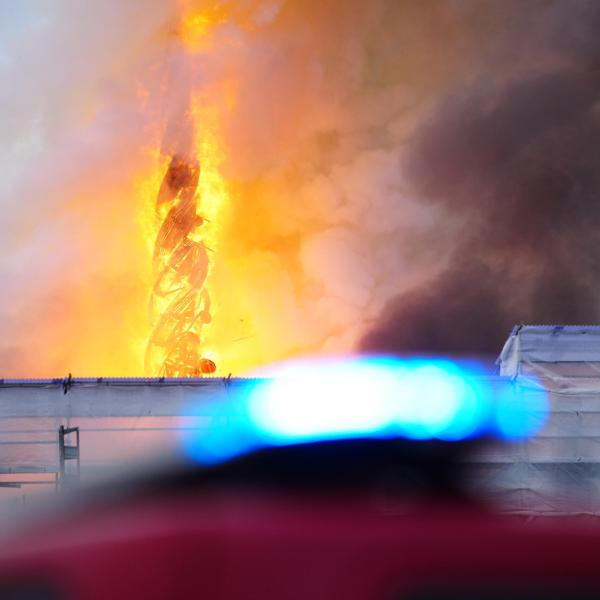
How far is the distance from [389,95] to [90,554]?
33310mm

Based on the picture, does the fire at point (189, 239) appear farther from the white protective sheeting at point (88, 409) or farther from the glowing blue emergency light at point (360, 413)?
the glowing blue emergency light at point (360, 413)

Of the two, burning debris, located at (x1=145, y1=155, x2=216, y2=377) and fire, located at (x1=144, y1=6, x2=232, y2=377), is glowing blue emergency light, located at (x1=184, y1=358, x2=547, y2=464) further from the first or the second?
fire, located at (x1=144, y1=6, x2=232, y2=377)

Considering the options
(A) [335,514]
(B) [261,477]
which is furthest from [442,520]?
(B) [261,477]

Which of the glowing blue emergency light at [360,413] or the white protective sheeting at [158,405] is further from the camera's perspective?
the white protective sheeting at [158,405]

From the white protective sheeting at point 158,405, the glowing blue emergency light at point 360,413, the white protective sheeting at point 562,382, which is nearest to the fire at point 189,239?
the white protective sheeting at point 158,405

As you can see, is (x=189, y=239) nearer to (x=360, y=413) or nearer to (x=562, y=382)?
(x=562, y=382)

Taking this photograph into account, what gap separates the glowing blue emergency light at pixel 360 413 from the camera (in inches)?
93.3

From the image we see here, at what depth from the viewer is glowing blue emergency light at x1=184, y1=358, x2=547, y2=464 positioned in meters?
2.37

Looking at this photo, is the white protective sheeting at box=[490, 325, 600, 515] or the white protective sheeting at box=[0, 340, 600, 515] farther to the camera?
the white protective sheeting at box=[0, 340, 600, 515]

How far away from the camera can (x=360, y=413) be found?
2.44 metres

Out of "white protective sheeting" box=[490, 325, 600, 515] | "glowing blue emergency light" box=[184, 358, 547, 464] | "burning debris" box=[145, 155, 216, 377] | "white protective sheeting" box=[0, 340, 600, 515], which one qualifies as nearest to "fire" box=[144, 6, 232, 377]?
"burning debris" box=[145, 155, 216, 377]

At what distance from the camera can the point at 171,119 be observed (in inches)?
1144

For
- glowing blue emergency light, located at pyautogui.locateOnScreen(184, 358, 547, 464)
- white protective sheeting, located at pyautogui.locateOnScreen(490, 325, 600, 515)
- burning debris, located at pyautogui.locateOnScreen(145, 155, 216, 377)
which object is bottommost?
glowing blue emergency light, located at pyautogui.locateOnScreen(184, 358, 547, 464)

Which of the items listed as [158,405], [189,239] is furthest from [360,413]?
[189,239]
